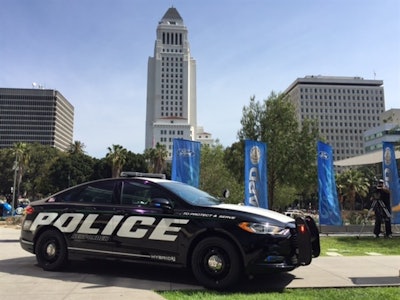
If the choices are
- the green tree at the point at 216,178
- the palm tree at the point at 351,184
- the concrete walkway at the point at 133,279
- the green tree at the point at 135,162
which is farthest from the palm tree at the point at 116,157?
the concrete walkway at the point at 133,279

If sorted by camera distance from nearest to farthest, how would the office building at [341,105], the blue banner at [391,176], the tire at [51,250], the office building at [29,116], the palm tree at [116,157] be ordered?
the tire at [51,250]
the blue banner at [391,176]
the palm tree at [116,157]
the office building at [29,116]
the office building at [341,105]

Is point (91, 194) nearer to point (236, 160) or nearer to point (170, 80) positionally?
point (236, 160)

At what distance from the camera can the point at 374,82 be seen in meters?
181

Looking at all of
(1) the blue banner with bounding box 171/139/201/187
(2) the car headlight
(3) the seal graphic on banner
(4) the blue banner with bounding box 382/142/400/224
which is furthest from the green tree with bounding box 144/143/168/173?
(2) the car headlight

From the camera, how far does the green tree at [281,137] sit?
2395cm

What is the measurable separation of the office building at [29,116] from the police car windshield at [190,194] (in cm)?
14794

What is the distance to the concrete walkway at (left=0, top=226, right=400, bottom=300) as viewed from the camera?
17.0 ft

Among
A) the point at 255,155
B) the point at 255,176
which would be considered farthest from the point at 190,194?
the point at 255,155

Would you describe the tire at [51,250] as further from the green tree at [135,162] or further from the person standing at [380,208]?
the green tree at [135,162]

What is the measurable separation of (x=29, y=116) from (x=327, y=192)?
151 meters

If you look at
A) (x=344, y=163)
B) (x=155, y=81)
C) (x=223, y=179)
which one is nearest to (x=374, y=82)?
(x=155, y=81)

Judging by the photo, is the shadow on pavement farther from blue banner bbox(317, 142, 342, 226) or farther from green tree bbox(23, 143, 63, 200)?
green tree bbox(23, 143, 63, 200)

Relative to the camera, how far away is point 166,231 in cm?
577

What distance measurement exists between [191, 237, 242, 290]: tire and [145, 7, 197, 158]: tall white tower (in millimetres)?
154173
